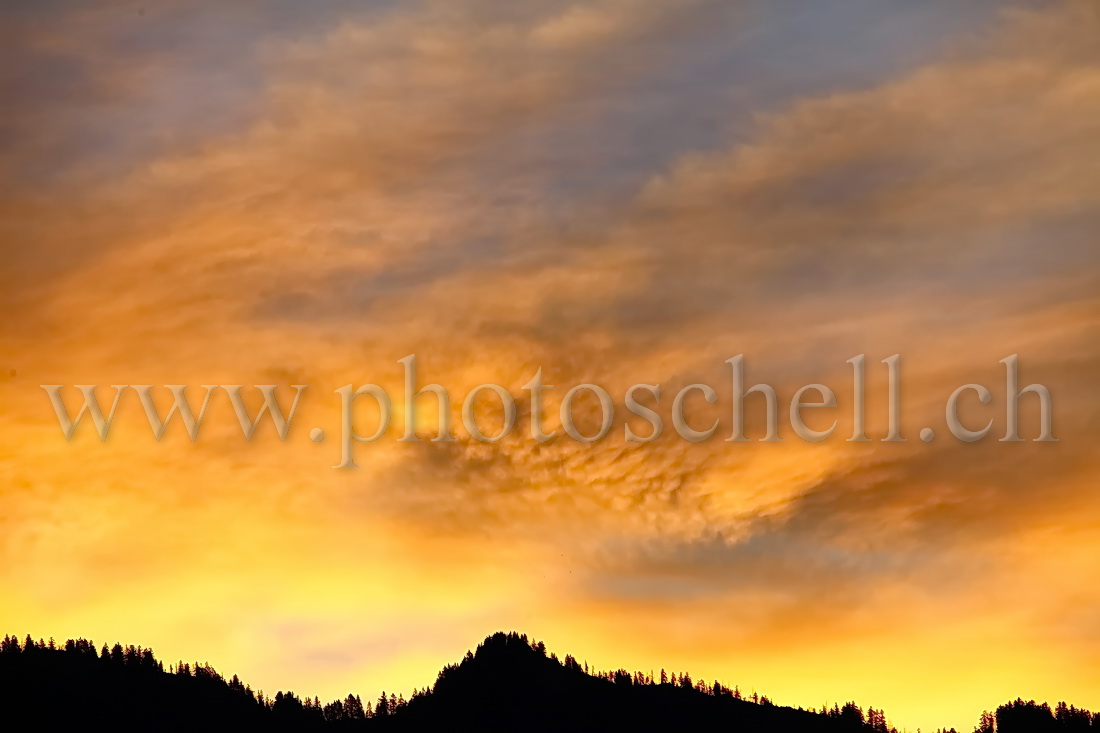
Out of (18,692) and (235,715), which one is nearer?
(18,692)

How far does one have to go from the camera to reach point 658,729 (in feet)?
654

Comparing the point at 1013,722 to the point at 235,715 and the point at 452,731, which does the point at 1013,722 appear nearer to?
the point at 452,731

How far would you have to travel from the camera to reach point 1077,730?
19788 centimetres

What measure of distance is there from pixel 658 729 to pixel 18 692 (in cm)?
8281

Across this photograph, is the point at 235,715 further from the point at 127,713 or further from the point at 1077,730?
the point at 1077,730

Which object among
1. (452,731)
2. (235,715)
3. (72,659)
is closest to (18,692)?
(72,659)

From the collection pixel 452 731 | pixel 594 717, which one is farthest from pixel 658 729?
pixel 452 731

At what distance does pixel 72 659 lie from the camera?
180625 mm

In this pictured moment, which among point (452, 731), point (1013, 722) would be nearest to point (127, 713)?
point (452, 731)

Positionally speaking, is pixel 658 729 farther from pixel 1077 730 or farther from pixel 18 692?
pixel 18 692

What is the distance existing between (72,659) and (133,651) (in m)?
9.42

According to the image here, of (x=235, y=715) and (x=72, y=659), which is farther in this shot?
(x=235, y=715)

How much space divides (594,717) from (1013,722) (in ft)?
184

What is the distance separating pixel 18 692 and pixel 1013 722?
12752 cm
